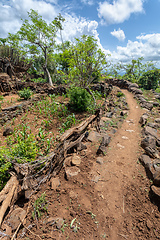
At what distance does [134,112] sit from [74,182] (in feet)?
24.2

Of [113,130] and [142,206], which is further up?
[113,130]

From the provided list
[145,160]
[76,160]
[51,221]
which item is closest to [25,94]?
[76,160]

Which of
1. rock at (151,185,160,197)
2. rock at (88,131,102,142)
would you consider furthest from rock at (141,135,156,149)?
rock at (151,185,160,197)

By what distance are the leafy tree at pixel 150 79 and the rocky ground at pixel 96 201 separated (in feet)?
50.5

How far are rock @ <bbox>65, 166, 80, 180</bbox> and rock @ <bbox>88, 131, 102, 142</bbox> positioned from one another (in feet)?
5.53

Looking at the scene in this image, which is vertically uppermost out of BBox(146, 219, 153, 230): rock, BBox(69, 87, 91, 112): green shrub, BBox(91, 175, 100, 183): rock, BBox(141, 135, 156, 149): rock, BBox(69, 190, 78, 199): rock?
BBox(69, 87, 91, 112): green shrub

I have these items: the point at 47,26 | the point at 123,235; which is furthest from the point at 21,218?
the point at 47,26

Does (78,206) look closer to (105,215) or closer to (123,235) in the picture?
(105,215)

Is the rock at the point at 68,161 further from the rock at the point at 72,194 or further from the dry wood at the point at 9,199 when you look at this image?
the dry wood at the point at 9,199

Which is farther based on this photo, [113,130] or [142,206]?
[113,130]

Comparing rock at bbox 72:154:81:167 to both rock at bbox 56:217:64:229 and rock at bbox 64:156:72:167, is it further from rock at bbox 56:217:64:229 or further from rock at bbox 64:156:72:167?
rock at bbox 56:217:64:229

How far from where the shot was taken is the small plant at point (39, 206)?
2.13 metres

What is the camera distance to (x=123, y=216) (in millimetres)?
2307

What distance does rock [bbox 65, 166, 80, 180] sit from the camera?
301 centimetres
